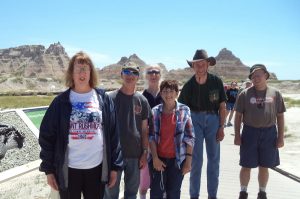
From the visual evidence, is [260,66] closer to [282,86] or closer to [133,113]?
[133,113]

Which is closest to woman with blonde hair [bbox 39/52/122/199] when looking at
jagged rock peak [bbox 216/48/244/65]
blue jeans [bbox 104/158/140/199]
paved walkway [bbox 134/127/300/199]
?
blue jeans [bbox 104/158/140/199]

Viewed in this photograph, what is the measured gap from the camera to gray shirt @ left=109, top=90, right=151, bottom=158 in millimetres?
4156

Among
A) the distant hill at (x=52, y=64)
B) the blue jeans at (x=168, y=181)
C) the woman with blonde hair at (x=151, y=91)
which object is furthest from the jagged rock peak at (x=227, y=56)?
the blue jeans at (x=168, y=181)

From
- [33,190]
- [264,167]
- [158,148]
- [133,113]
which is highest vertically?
[133,113]

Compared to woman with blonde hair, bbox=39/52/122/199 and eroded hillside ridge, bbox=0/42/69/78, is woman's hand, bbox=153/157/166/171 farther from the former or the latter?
eroded hillside ridge, bbox=0/42/69/78

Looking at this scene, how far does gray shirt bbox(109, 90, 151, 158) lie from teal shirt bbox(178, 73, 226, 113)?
1.19 m

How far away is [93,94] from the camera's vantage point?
3.50 meters

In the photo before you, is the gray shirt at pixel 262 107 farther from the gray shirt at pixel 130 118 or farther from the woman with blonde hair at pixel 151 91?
the gray shirt at pixel 130 118

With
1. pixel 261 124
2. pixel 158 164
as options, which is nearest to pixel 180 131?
pixel 158 164

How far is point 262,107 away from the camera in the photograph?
5113 mm

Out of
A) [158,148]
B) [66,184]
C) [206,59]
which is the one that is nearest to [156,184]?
Answer: [158,148]

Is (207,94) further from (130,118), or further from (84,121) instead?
(84,121)

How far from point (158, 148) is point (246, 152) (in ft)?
4.95

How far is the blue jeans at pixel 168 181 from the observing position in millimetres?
4258
